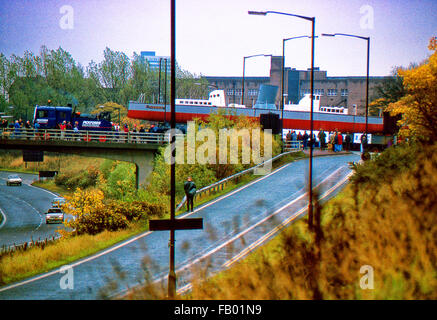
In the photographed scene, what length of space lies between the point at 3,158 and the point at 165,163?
205 feet

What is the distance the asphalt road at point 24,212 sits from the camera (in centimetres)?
4634

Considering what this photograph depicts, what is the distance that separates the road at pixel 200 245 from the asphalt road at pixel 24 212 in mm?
15514

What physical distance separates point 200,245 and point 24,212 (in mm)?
46766

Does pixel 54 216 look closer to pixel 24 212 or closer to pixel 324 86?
pixel 24 212

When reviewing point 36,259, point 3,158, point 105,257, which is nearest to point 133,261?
point 105,257

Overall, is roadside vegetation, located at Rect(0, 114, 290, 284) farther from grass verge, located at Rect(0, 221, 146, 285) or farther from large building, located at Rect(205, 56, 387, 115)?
large building, located at Rect(205, 56, 387, 115)

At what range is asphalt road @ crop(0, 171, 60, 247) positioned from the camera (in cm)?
4634

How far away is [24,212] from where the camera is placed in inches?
2462

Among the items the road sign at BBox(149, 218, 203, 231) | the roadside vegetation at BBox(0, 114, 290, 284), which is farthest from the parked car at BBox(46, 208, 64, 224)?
the road sign at BBox(149, 218, 203, 231)

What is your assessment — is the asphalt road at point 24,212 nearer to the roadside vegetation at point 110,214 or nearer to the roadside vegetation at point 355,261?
the roadside vegetation at point 110,214

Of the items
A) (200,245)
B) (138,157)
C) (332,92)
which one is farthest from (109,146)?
(332,92)

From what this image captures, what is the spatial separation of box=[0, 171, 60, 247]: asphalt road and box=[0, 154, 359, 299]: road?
15514mm

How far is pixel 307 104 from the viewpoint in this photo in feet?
262
